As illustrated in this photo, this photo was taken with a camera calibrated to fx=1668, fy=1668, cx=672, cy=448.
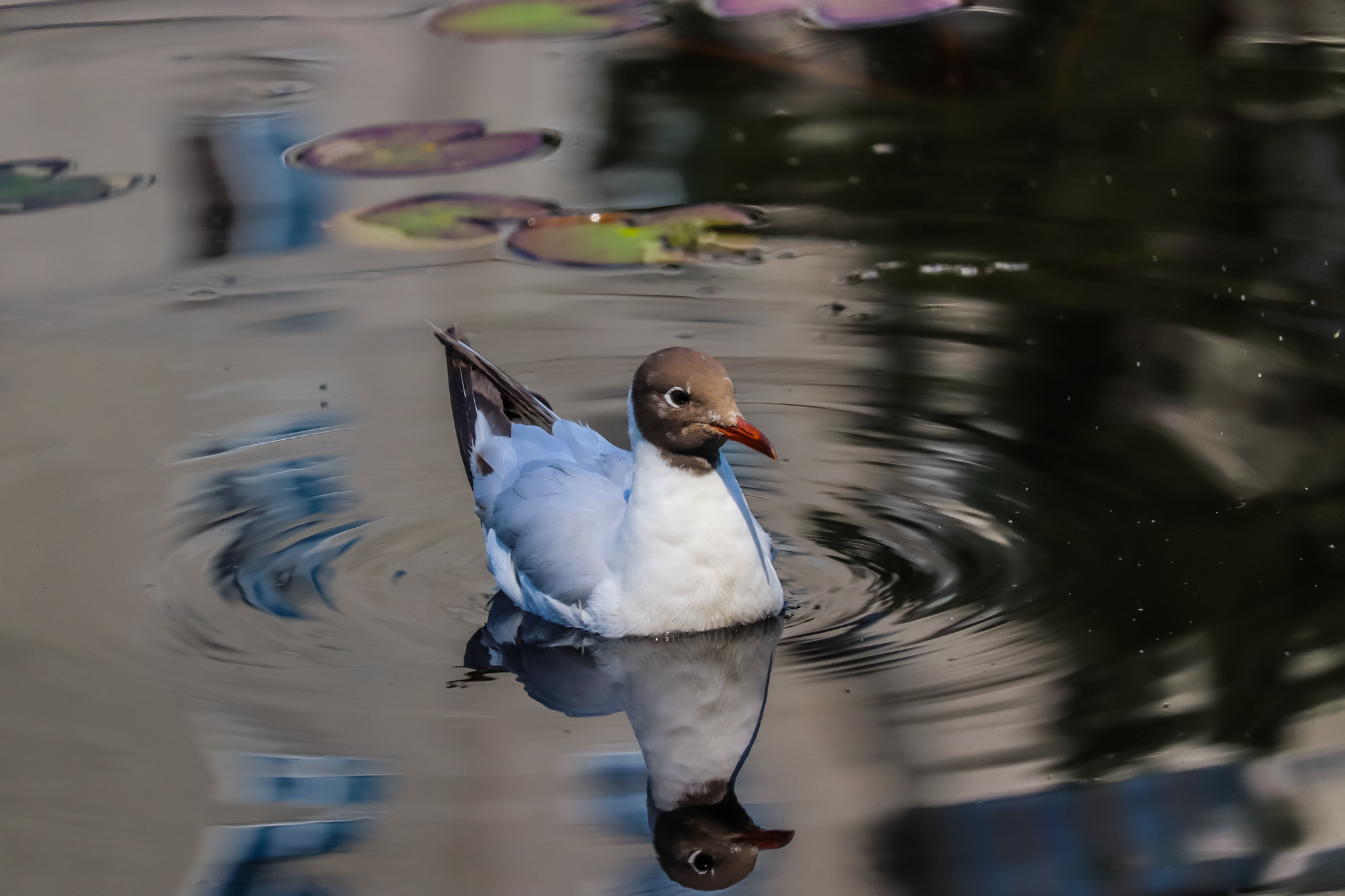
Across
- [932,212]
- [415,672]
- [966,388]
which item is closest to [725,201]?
[932,212]

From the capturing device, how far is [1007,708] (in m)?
3.52

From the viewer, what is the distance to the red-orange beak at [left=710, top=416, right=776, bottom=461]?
3.72 meters

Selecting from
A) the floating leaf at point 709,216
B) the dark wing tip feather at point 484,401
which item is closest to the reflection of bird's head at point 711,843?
the dark wing tip feather at point 484,401

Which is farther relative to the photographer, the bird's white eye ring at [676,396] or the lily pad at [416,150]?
the lily pad at [416,150]

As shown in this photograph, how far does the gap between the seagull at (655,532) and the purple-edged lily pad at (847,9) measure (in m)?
4.79

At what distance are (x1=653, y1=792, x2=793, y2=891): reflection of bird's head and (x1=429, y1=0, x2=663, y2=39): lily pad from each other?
20.5 feet

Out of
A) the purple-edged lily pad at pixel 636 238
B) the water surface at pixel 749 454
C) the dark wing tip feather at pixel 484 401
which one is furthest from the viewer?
the purple-edged lily pad at pixel 636 238

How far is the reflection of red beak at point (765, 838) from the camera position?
3.16 metres

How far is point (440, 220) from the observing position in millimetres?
6684

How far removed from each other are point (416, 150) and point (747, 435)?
3.98 meters

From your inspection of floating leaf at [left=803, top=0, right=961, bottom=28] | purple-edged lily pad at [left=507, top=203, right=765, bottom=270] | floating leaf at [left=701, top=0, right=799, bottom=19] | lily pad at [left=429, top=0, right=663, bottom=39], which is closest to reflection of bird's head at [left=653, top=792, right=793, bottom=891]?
purple-edged lily pad at [left=507, top=203, right=765, bottom=270]

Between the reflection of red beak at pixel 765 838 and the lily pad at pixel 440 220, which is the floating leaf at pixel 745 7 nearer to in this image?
the lily pad at pixel 440 220

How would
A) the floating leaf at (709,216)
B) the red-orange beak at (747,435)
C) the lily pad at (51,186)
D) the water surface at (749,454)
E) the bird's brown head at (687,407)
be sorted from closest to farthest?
the water surface at (749,454)
the red-orange beak at (747,435)
the bird's brown head at (687,407)
the floating leaf at (709,216)
the lily pad at (51,186)

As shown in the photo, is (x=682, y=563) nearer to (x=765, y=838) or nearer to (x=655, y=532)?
(x=655, y=532)
